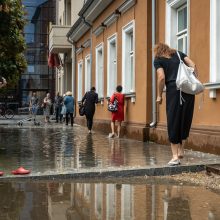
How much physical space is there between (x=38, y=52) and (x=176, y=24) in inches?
1658

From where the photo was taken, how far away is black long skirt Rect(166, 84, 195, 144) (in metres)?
8.43

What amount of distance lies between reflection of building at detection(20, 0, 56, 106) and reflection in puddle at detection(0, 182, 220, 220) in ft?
152

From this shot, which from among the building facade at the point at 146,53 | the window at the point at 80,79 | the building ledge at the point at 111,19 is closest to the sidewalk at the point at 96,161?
the building facade at the point at 146,53

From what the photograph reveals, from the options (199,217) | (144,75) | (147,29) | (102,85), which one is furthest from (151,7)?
(199,217)

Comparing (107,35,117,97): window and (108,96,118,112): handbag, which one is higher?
(107,35,117,97): window

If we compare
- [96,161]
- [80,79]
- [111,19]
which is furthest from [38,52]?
[96,161]

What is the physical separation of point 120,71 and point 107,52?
2.40 m

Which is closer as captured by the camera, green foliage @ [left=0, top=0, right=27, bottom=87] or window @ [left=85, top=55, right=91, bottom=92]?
green foliage @ [left=0, top=0, right=27, bottom=87]

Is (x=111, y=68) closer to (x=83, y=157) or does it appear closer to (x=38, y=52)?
(x=83, y=157)

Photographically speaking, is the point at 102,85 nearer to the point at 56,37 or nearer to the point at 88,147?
the point at 88,147

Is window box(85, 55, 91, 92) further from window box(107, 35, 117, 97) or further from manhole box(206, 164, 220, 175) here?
manhole box(206, 164, 220, 175)

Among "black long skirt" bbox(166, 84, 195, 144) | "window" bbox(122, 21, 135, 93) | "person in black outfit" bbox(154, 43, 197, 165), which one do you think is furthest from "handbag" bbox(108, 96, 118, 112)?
"black long skirt" bbox(166, 84, 195, 144)

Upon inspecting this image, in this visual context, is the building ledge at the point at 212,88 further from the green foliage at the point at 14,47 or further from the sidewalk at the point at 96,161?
the green foliage at the point at 14,47

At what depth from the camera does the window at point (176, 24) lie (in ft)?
40.5
